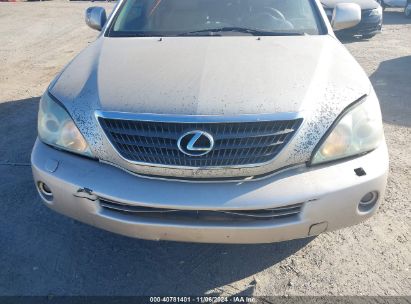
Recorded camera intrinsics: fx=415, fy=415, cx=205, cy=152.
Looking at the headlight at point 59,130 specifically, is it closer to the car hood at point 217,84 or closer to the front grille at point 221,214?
the car hood at point 217,84

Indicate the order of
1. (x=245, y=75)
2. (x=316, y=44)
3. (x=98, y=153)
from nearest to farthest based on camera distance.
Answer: (x=98, y=153) → (x=245, y=75) → (x=316, y=44)

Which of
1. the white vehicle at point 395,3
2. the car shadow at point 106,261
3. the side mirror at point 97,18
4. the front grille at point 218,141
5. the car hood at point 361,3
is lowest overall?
the white vehicle at point 395,3

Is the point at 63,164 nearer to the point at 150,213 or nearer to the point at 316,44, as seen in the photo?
the point at 150,213

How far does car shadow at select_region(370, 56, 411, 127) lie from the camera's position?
486 centimetres

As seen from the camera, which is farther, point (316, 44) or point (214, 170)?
point (316, 44)

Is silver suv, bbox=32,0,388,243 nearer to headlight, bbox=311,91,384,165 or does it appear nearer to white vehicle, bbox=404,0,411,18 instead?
headlight, bbox=311,91,384,165

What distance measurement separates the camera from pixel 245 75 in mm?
2445

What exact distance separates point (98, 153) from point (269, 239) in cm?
102

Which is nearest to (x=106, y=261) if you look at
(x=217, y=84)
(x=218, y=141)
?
(x=218, y=141)

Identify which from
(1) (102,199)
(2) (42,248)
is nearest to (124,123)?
(1) (102,199)

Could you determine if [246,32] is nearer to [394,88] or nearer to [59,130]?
[59,130]

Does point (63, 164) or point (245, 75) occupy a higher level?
point (245, 75)

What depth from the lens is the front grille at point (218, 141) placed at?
6.93 feet

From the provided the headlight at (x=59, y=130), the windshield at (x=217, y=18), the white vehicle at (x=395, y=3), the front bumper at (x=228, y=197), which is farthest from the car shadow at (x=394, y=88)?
the white vehicle at (x=395, y=3)
